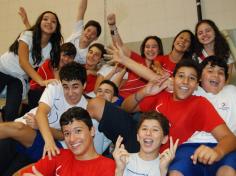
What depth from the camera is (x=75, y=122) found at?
1.67 meters

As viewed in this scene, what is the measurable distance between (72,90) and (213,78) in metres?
0.78

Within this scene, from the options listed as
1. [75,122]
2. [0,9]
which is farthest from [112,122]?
[0,9]

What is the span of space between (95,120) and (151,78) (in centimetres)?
39

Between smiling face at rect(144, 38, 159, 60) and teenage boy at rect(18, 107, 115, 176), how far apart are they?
4.12 ft

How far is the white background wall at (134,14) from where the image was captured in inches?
130

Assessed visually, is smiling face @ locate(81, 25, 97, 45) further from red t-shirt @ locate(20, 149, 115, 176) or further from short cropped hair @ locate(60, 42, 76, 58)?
red t-shirt @ locate(20, 149, 115, 176)

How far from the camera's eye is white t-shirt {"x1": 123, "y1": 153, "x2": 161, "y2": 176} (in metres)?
1.56

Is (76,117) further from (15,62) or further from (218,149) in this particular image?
(15,62)

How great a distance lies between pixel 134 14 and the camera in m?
3.60

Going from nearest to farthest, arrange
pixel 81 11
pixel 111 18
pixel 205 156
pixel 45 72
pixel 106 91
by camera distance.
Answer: pixel 205 156 → pixel 106 91 → pixel 45 72 → pixel 111 18 → pixel 81 11

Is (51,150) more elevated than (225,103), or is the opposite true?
(225,103)


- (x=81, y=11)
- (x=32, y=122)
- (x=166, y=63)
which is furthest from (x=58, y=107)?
(x=81, y=11)

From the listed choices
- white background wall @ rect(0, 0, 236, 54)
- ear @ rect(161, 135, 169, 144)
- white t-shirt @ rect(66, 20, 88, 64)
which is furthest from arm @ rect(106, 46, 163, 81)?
white background wall @ rect(0, 0, 236, 54)

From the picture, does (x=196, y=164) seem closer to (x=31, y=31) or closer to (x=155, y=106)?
(x=155, y=106)
